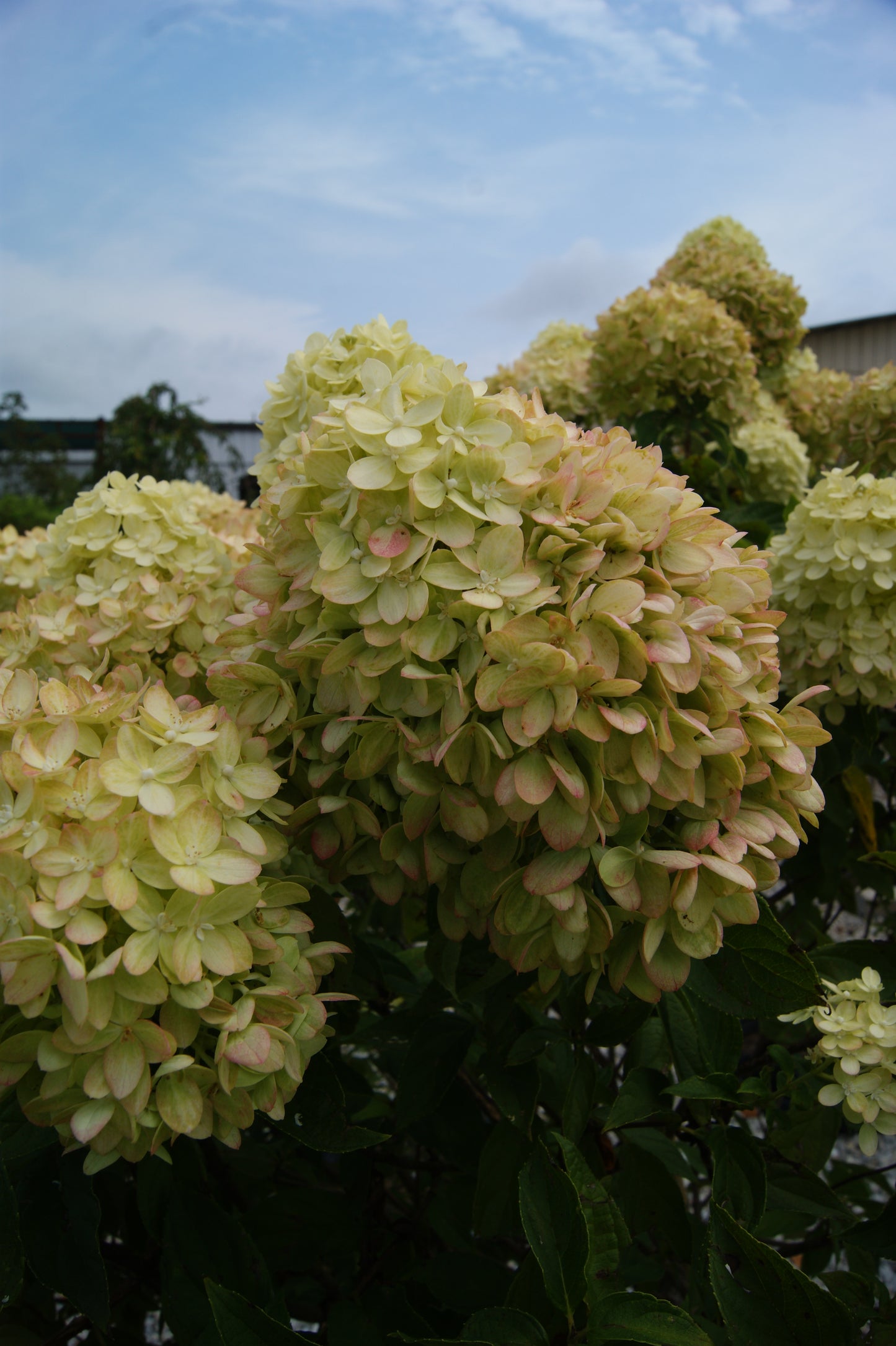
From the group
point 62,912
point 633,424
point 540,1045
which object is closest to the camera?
point 62,912

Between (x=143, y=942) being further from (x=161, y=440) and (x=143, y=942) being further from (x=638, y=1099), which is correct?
(x=161, y=440)

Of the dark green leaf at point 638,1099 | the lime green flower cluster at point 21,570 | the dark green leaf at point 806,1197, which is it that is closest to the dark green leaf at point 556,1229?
the dark green leaf at point 638,1099

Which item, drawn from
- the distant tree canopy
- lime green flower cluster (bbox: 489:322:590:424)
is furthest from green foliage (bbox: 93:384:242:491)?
lime green flower cluster (bbox: 489:322:590:424)

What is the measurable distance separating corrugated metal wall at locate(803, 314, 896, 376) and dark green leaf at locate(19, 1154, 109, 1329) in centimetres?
859

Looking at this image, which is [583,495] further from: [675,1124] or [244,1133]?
[244,1133]

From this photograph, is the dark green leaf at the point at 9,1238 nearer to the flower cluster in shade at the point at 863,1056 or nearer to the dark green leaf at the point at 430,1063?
the dark green leaf at the point at 430,1063

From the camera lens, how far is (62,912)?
66 cm

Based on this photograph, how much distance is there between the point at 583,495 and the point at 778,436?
1.66m

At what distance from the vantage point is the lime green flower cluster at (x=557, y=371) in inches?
94.1

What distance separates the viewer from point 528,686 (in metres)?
0.69

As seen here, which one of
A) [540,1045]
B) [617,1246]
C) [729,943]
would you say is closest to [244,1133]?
[540,1045]

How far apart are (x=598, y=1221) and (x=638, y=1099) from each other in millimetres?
141

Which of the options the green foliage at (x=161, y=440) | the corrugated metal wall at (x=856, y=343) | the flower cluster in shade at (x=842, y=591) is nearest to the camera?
the flower cluster in shade at (x=842, y=591)

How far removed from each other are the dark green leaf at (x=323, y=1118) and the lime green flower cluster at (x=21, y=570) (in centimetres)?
87
